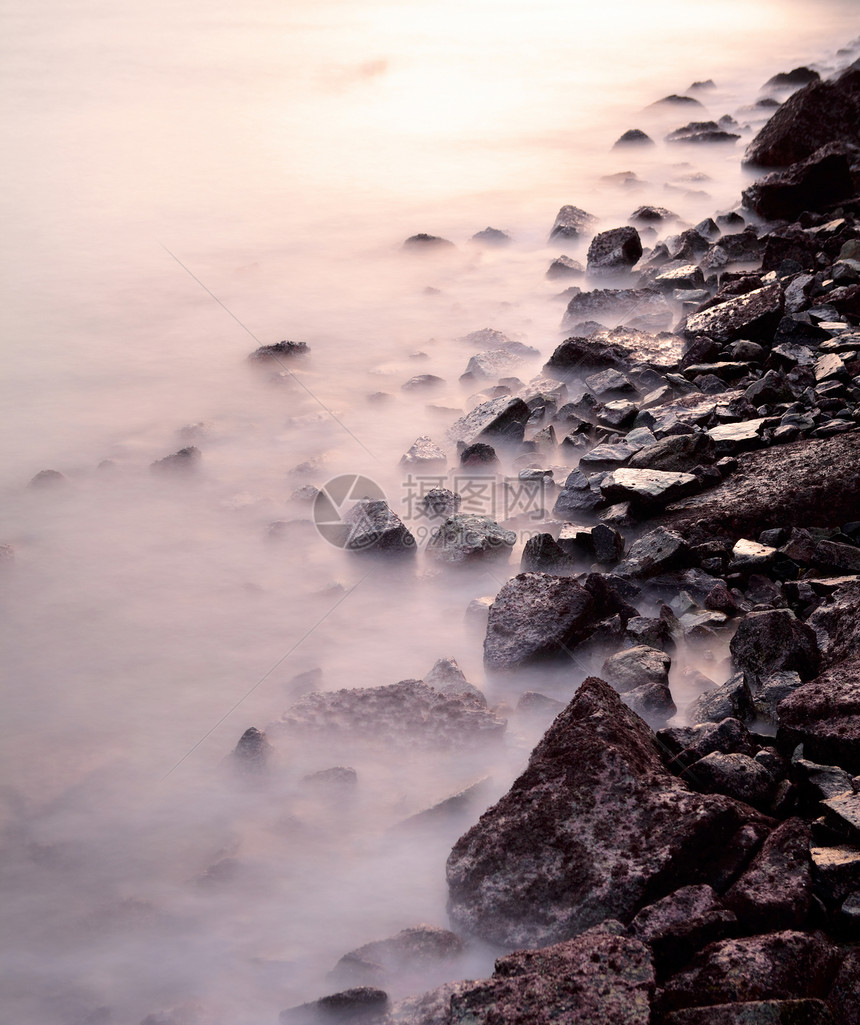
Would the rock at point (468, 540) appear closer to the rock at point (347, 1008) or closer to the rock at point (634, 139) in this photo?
the rock at point (347, 1008)

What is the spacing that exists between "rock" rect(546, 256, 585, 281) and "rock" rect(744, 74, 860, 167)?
2.06 meters

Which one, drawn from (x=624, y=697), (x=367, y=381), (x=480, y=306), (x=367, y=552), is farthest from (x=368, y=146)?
(x=624, y=697)

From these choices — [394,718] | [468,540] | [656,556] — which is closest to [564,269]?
[468,540]

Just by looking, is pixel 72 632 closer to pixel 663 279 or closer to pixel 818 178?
pixel 663 279

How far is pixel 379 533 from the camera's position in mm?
2963

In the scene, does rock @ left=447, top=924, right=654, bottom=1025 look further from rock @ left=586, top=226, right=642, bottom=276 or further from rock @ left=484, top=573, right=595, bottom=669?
rock @ left=586, top=226, right=642, bottom=276

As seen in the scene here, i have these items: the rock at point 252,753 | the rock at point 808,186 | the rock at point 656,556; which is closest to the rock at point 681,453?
the rock at point 656,556

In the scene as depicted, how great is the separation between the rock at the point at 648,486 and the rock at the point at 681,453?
0.23 feet

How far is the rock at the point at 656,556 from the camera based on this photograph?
2654 mm

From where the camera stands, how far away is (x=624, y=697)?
2182mm

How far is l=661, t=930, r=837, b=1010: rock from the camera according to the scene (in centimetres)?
131

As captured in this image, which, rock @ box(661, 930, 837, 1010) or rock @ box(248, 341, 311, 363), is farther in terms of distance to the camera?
rock @ box(248, 341, 311, 363)

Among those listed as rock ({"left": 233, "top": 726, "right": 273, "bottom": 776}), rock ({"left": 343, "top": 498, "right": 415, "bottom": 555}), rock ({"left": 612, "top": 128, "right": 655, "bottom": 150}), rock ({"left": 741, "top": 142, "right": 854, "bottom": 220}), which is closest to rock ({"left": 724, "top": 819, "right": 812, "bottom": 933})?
rock ({"left": 233, "top": 726, "right": 273, "bottom": 776})

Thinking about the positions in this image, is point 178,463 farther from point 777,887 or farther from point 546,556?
point 777,887
